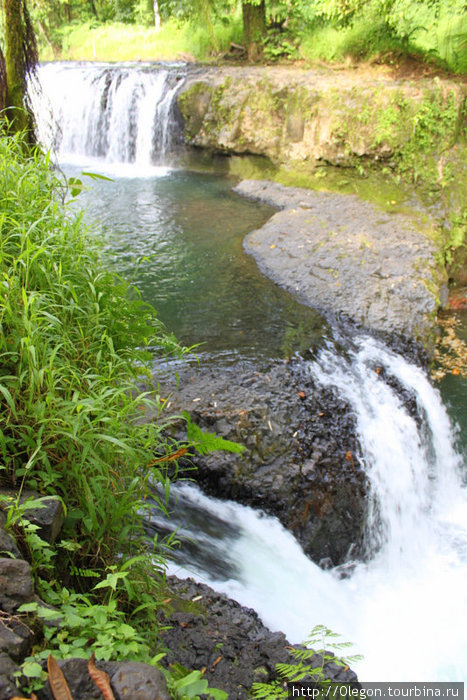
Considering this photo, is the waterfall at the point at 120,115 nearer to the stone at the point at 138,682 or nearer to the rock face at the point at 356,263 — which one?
the rock face at the point at 356,263

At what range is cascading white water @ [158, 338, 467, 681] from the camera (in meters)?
3.41

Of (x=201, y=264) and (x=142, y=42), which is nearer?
(x=201, y=264)

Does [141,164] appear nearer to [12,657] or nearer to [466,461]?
[466,461]

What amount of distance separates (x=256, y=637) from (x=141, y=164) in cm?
1149

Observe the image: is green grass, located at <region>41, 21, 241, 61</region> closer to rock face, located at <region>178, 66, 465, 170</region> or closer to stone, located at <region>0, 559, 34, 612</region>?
rock face, located at <region>178, 66, 465, 170</region>

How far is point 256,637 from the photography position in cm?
273

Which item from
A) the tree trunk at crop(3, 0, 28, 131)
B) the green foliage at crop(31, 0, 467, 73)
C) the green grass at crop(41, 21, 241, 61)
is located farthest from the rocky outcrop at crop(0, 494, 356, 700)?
the green grass at crop(41, 21, 241, 61)

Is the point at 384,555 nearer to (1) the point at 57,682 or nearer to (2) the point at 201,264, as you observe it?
(1) the point at 57,682

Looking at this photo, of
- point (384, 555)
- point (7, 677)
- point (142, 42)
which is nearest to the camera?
point (7, 677)

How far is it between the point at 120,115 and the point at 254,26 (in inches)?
148

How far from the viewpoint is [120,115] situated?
40.8 ft

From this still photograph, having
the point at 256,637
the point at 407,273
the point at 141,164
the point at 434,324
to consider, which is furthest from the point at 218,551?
the point at 141,164

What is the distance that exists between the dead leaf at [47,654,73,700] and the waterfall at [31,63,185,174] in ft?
38.9

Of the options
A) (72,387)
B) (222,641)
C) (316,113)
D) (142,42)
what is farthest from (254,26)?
(222,641)
